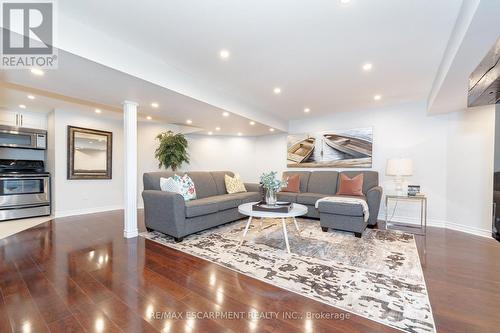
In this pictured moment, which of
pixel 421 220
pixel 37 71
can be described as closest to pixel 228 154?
pixel 37 71

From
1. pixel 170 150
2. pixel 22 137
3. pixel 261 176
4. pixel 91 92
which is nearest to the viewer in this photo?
pixel 91 92

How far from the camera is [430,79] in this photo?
324 centimetres

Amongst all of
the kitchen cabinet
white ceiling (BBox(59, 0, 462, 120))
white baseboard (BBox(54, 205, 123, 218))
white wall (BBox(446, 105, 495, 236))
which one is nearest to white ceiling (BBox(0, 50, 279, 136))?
the kitchen cabinet

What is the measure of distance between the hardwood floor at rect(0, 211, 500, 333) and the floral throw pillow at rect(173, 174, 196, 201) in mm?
880

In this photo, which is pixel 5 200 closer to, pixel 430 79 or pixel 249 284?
pixel 249 284

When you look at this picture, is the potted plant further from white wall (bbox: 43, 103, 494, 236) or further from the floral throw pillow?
white wall (bbox: 43, 103, 494, 236)

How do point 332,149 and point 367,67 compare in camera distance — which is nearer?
point 367,67

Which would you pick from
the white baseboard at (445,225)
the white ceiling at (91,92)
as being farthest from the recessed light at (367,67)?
the white baseboard at (445,225)

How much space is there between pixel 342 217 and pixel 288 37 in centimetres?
259

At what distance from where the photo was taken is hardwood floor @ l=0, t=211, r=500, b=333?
4.72 ft

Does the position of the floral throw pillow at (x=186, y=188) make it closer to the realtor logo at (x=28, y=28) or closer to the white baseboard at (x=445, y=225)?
the realtor logo at (x=28, y=28)

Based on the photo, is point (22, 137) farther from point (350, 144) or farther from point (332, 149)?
point (350, 144)

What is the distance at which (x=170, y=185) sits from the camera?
3375mm

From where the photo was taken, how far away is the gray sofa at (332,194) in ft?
10.8
